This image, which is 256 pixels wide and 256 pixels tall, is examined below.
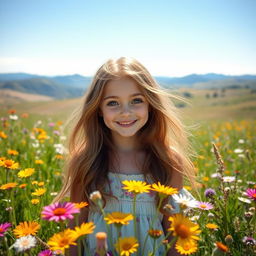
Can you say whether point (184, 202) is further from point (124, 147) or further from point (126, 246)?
point (124, 147)

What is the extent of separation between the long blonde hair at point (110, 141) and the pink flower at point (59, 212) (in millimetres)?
879

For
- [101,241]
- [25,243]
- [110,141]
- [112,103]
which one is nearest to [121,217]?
[101,241]

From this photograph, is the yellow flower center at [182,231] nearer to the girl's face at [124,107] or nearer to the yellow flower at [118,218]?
the yellow flower at [118,218]

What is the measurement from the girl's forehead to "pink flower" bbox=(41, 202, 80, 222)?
3.47ft

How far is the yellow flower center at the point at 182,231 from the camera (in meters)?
0.93

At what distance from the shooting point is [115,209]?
192 centimetres

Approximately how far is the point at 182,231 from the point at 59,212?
399 millimetres

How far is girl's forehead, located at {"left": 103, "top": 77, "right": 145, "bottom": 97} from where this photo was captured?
1.91 metres

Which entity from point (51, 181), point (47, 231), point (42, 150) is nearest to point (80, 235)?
point (47, 231)

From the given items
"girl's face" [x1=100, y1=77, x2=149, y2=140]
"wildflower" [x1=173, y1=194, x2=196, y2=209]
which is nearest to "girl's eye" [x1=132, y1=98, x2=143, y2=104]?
"girl's face" [x1=100, y1=77, x2=149, y2=140]

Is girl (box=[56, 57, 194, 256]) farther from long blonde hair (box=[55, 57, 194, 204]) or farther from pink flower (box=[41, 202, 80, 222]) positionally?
pink flower (box=[41, 202, 80, 222])

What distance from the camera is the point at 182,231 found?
3.07 feet

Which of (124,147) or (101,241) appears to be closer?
(101,241)

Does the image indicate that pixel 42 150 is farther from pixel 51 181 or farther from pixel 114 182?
pixel 114 182
